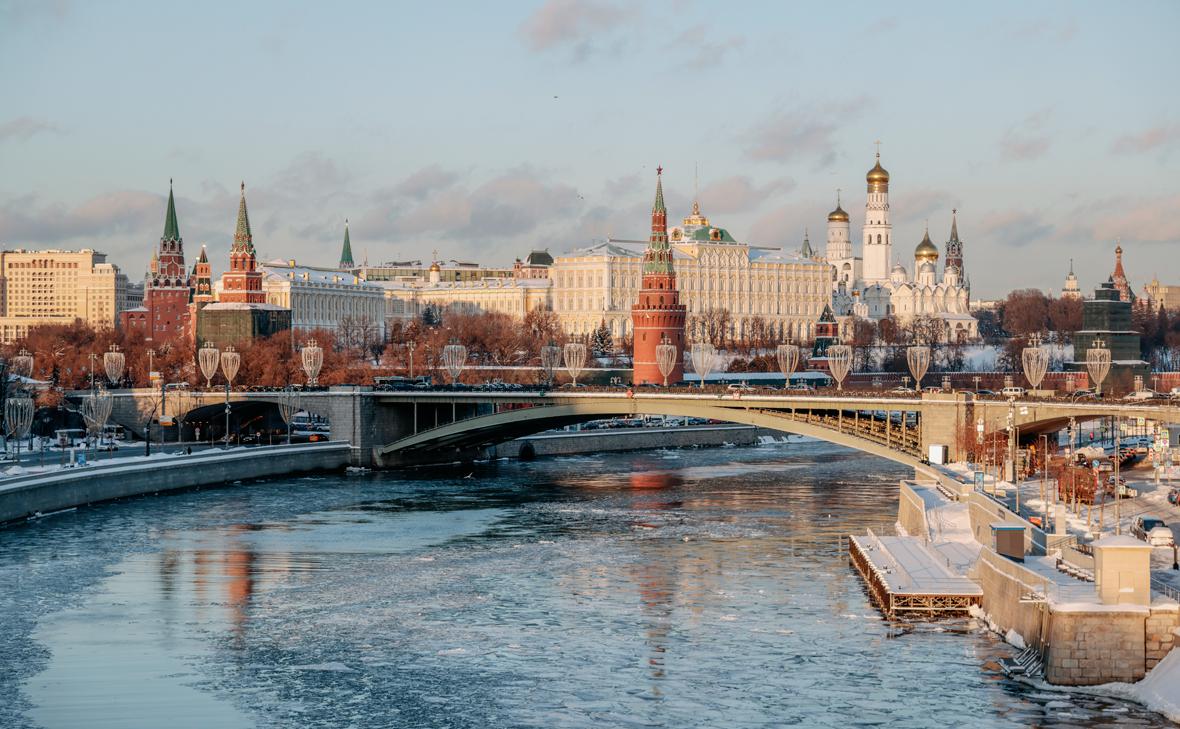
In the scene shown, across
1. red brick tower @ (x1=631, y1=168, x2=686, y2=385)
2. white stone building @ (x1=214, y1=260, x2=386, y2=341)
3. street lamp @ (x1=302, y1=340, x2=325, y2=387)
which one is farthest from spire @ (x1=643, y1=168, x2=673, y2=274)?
white stone building @ (x1=214, y1=260, x2=386, y2=341)

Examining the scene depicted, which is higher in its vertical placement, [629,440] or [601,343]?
[601,343]

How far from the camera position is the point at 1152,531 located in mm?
33219

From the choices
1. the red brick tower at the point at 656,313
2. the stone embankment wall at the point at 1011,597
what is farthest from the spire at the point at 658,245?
the stone embankment wall at the point at 1011,597

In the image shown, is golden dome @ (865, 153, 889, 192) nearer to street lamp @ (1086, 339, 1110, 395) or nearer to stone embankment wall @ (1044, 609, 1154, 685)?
street lamp @ (1086, 339, 1110, 395)

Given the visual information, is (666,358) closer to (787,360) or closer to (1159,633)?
(787,360)

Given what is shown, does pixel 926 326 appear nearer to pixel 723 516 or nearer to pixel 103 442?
pixel 103 442

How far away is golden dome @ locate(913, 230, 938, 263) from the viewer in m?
186

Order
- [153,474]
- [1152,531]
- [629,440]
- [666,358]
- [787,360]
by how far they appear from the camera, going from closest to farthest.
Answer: [1152,531] < [153,474] < [629,440] < [666,358] < [787,360]

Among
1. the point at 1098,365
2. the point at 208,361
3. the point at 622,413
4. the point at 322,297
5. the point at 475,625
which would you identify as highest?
the point at 322,297

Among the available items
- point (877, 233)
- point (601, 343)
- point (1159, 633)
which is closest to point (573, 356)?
point (601, 343)

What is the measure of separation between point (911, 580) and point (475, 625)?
8.21 meters

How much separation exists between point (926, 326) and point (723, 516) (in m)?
107

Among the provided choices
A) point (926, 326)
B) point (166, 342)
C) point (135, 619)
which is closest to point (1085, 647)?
point (135, 619)

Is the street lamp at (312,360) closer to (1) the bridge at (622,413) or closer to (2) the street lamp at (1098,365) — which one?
(1) the bridge at (622,413)
